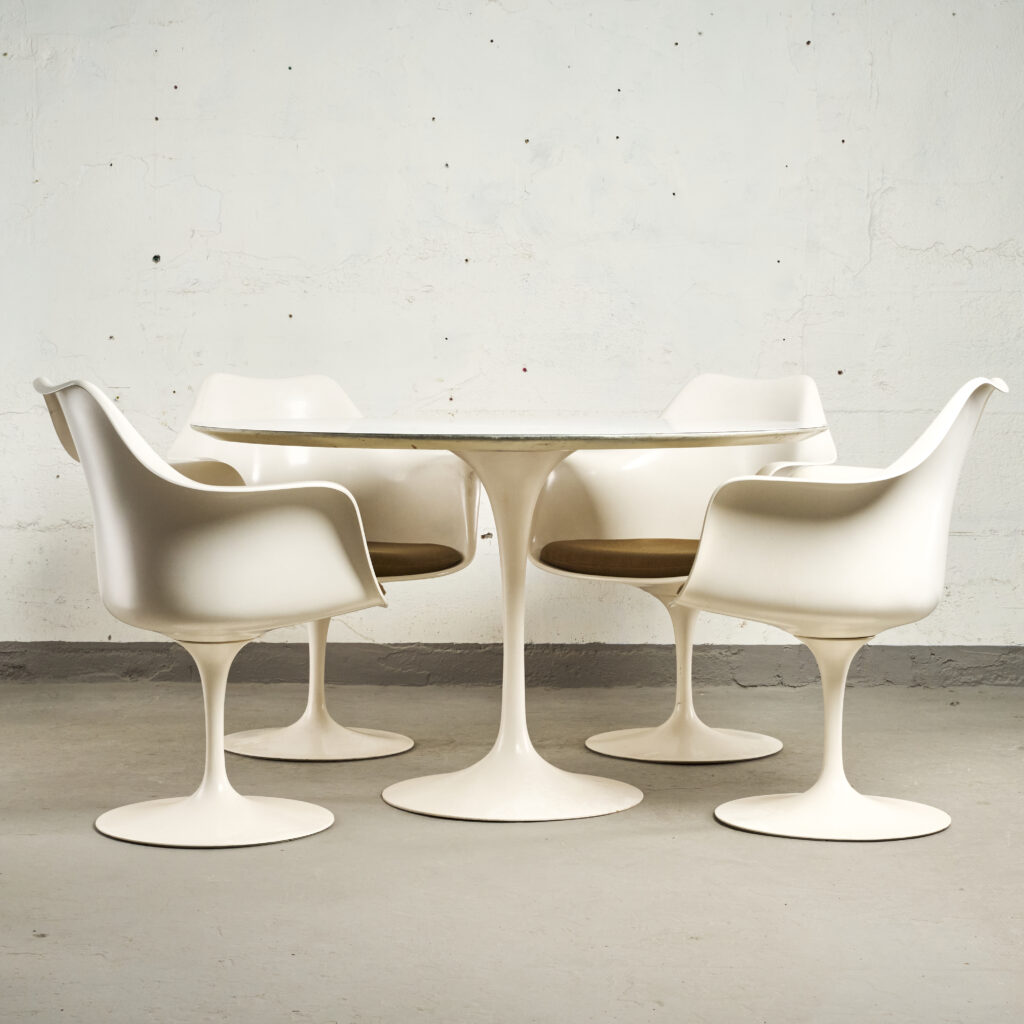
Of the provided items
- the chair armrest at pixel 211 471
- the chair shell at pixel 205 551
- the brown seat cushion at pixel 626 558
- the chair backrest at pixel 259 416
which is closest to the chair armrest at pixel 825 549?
the brown seat cushion at pixel 626 558

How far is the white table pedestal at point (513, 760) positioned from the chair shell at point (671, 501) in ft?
1.50

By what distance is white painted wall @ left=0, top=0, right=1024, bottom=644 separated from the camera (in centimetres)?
426

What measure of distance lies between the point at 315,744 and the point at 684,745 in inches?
35.8

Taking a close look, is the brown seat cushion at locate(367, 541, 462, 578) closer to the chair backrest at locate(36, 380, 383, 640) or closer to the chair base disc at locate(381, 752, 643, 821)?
the chair base disc at locate(381, 752, 643, 821)

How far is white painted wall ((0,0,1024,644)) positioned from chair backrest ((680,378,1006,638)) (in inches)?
66.8

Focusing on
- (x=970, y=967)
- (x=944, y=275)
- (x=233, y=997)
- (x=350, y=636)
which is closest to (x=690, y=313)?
(x=944, y=275)

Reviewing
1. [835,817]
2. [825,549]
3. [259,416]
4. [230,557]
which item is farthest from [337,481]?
[835,817]

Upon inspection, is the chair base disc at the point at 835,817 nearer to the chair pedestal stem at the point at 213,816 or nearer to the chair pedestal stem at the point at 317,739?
the chair pedestal stem at the point at 213,816

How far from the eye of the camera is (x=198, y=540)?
2.48 m

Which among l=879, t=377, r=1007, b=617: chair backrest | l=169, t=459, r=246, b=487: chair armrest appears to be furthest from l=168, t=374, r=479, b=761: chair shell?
l=879, t=377, r=1007, b=617: chair backrest

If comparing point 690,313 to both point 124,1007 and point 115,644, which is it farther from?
point 124,1007

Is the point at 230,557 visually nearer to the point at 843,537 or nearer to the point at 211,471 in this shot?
the point at 211,471

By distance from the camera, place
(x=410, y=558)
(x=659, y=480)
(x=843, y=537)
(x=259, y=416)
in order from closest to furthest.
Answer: (x=843, y=537), (x=410, y=558), (x=659, y=480), (x=259, y=416)

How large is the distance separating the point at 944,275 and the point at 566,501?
1.60 metres
